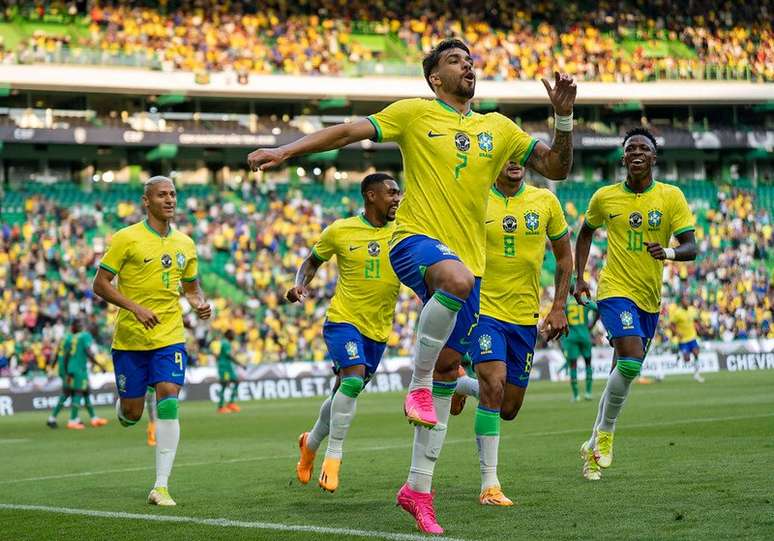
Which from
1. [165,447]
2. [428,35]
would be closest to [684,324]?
[428,35]

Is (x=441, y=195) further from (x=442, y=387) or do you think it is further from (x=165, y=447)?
(x=165, y=447)

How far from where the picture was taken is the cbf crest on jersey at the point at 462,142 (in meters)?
7.97

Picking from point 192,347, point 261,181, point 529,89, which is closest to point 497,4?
point 529,89

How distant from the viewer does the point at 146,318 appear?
33.3 feet

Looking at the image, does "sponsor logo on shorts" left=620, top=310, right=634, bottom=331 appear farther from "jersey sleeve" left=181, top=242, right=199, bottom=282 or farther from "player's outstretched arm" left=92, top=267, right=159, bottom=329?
"player's outstretched arm" left=92, top=267, right=159, bottom=329

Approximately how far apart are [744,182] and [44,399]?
106ft

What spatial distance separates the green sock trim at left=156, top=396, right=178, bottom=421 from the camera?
10328mm

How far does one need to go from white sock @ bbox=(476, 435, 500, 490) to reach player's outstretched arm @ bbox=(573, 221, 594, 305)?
2.37 m

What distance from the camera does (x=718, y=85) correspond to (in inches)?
1977

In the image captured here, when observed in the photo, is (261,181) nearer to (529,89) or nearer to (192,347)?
(529,89)

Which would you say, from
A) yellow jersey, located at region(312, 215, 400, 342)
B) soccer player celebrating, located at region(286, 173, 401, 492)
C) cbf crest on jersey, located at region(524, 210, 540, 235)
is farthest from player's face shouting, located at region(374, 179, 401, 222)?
cbf crest on jersey, located at region(524, 210, 540, 235)

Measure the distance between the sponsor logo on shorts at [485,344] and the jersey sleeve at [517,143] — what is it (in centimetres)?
200

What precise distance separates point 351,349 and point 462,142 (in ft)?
11.3

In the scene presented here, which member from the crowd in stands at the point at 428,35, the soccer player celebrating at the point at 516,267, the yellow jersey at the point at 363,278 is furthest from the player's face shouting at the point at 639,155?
the crowd in stands at the point at 428,35
